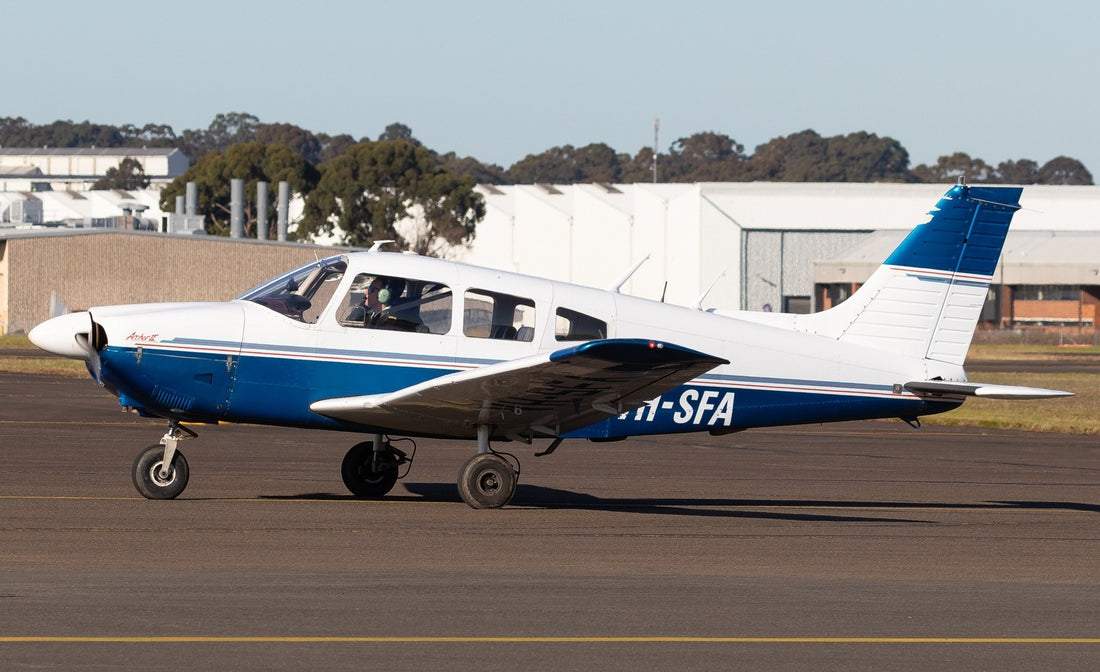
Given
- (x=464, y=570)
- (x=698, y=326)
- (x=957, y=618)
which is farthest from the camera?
(x=698, y=326)

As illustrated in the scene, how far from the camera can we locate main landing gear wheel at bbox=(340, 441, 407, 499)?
13.5 meters

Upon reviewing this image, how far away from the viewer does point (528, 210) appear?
100875 mm

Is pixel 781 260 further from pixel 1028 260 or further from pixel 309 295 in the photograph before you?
pixel 309 295

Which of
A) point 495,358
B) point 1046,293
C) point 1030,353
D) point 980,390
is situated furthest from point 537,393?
point 1046,293

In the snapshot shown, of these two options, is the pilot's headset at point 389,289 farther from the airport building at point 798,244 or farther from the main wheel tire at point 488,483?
the airport building at point 798,244

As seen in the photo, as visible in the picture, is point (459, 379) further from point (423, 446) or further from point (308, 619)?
point (423, 446)

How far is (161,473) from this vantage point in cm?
1259

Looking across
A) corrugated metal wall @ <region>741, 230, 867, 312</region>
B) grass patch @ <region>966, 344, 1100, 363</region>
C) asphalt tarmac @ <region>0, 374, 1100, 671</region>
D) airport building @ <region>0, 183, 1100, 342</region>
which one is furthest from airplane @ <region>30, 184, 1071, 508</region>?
corrugated metal wall @ <region>741, 230, 867, 312</region>

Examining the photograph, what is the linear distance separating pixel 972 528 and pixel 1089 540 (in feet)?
3.15

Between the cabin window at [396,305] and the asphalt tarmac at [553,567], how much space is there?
5.12ft

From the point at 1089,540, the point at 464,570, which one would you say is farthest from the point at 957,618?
the point at 1089,540

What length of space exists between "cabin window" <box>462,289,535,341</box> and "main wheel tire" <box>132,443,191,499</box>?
8.74 feet

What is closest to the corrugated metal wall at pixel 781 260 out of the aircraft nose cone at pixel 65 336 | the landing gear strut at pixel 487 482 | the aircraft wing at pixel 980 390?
the aircraft wing at pixel 980 390

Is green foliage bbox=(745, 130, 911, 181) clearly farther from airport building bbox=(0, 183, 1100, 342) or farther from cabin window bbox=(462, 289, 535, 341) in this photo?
cabin window bbox=(462, 289, 535, 341)
